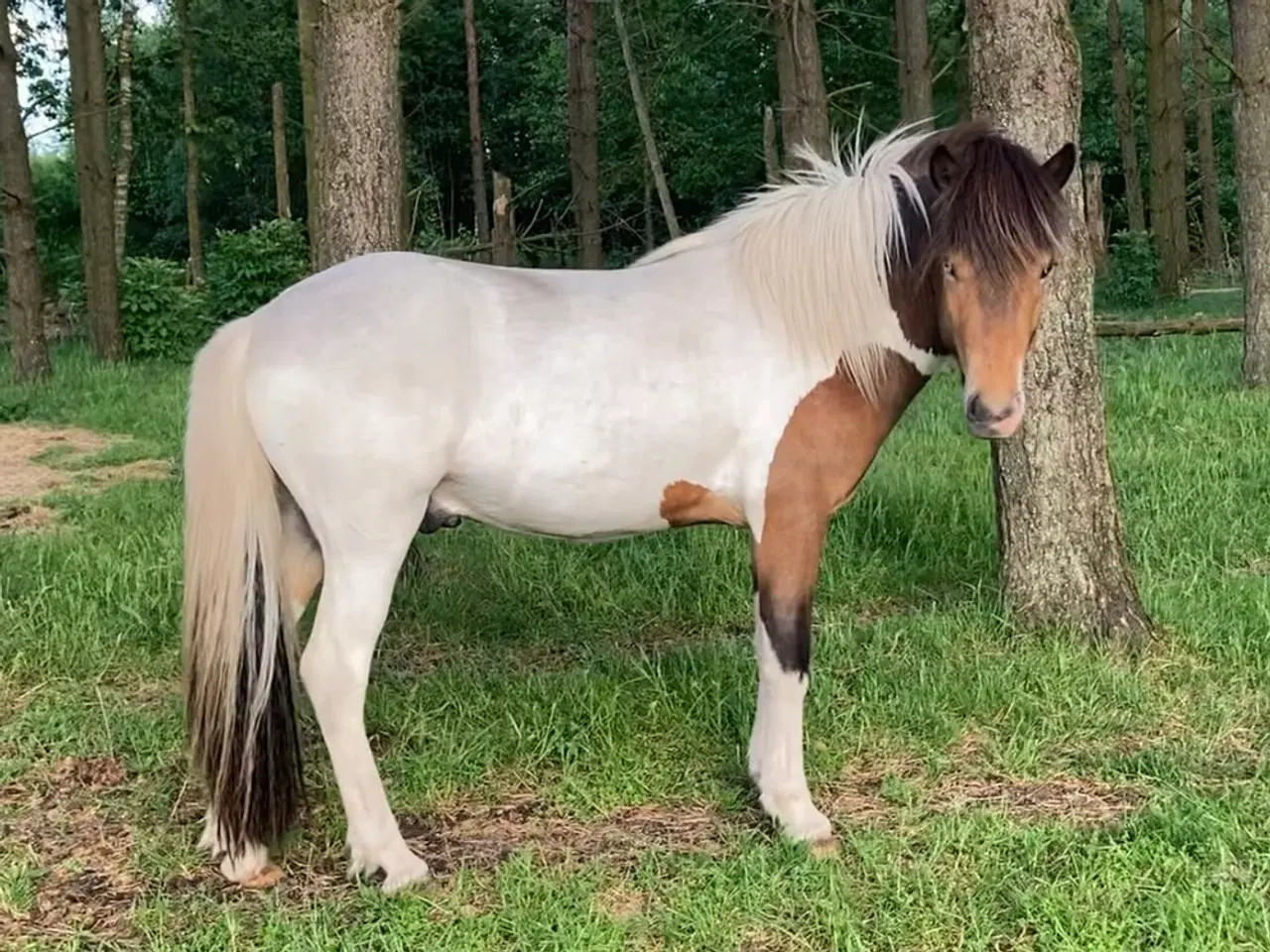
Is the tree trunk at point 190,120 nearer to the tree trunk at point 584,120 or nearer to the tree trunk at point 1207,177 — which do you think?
the tree trunk at point 584,120

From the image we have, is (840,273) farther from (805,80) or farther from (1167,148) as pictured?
(1167,148)

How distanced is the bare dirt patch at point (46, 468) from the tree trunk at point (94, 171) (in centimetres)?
440

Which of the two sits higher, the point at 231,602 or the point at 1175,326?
the point at 1175,326

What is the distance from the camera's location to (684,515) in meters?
3.11

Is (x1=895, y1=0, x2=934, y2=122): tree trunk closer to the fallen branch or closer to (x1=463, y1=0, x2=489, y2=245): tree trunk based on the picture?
the fallen branch

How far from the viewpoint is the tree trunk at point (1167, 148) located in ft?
53.6

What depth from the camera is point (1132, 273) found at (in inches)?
689

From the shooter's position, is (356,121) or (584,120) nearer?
(356,121)

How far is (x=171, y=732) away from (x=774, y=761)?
1.89 m

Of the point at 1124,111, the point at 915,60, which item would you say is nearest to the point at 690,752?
the point at 915,60

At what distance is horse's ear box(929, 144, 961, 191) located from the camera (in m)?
2.80

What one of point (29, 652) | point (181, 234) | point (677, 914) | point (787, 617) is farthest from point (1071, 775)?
point (181, 234)

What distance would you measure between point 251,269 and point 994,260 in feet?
42.6

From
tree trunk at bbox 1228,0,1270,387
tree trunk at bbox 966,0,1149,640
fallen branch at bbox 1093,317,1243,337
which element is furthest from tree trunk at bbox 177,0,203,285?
tree trunk at bbox 966,0,1149,640
